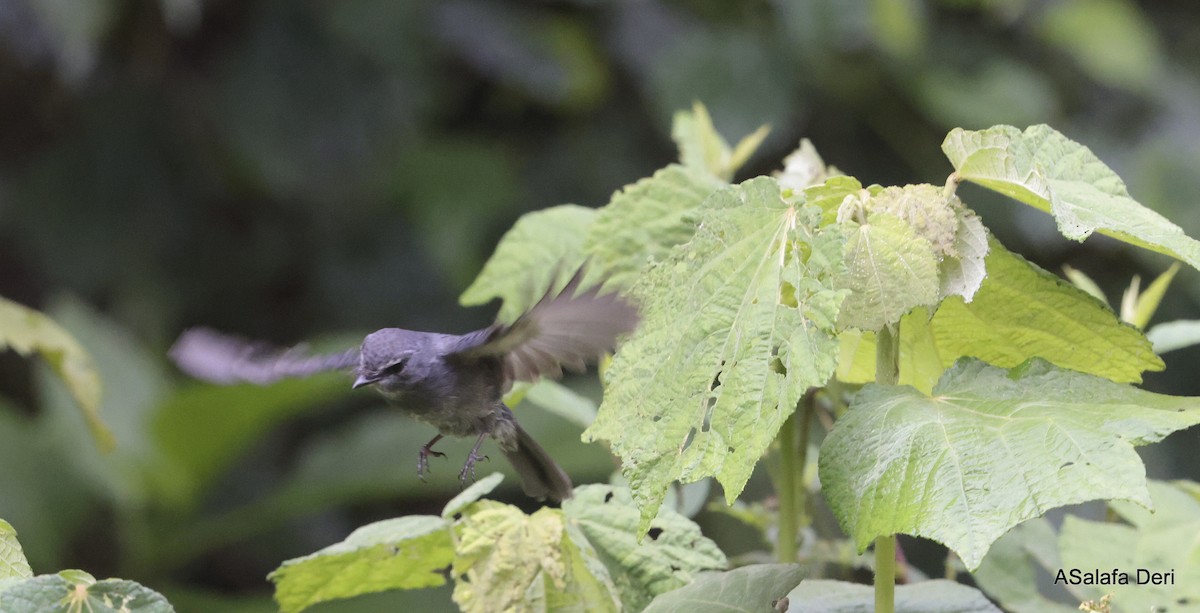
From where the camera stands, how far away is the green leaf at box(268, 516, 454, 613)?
0.86 meters

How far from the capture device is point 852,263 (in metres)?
0.69

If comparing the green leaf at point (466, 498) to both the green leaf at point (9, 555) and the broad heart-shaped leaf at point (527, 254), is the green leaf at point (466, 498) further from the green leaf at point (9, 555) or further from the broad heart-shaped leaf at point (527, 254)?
the green leaf at point (9, 555)

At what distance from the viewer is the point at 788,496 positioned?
2.80 ft

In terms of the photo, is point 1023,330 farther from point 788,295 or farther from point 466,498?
point 466,498

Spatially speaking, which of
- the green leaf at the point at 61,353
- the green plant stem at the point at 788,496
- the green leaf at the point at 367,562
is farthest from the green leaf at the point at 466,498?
the green leaf at the point at 61,353

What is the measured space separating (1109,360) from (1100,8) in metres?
2.96

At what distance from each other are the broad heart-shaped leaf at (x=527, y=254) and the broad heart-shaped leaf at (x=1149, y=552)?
1.52 ft

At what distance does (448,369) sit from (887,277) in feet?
1.47

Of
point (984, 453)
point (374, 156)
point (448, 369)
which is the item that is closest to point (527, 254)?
point (448, 369)

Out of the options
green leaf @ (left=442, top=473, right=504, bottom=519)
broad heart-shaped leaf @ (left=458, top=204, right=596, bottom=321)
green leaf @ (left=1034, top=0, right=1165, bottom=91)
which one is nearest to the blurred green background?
green leaf @ (left=1034, top=0, right=1165, bottom=91)

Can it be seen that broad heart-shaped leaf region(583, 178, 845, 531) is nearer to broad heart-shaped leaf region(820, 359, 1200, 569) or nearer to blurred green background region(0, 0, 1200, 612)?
broad heart-shaped leaf region(820, 359, 1200, 569)

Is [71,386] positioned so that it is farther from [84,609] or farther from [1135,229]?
[1135,229]

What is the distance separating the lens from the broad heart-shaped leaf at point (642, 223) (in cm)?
87

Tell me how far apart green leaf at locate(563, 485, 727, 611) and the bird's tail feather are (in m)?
0.16
